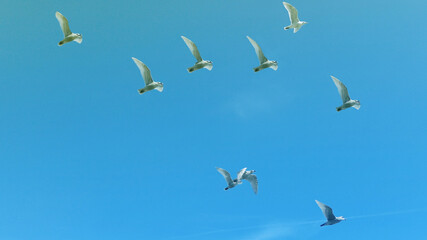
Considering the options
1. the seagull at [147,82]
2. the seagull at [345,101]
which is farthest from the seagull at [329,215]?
the seagull at [147,82]

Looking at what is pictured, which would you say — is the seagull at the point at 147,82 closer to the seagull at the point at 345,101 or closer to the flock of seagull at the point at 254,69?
the flock of seagull at the point at 254,69

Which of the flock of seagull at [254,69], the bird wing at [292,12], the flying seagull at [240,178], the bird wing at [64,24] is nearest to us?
the bird wing at [64,24]

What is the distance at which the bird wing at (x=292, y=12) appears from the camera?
56812 millimetres

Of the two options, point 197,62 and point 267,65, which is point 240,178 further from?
point 197,62

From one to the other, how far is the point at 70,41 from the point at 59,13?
3.63 metres

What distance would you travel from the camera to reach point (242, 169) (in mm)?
62969

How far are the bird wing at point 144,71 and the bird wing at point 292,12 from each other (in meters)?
18.3

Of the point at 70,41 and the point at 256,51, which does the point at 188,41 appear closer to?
the point at 256,51

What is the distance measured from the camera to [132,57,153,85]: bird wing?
5275 centimetres

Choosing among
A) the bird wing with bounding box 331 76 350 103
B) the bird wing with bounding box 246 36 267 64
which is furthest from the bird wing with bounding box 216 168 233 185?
the bird wing with bounding box 331 76 350 103

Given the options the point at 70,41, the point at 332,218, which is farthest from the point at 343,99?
the point at 70,41

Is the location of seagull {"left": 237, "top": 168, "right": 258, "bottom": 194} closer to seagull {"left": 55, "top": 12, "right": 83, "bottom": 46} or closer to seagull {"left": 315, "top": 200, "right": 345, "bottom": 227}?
seagull {"left": 315, "top": 200, "right": 345, "bottom": 227}

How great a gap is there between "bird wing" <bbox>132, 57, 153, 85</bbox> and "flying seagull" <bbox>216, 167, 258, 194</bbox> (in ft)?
45.0

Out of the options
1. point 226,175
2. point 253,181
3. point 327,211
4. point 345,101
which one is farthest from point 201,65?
point 327,211
